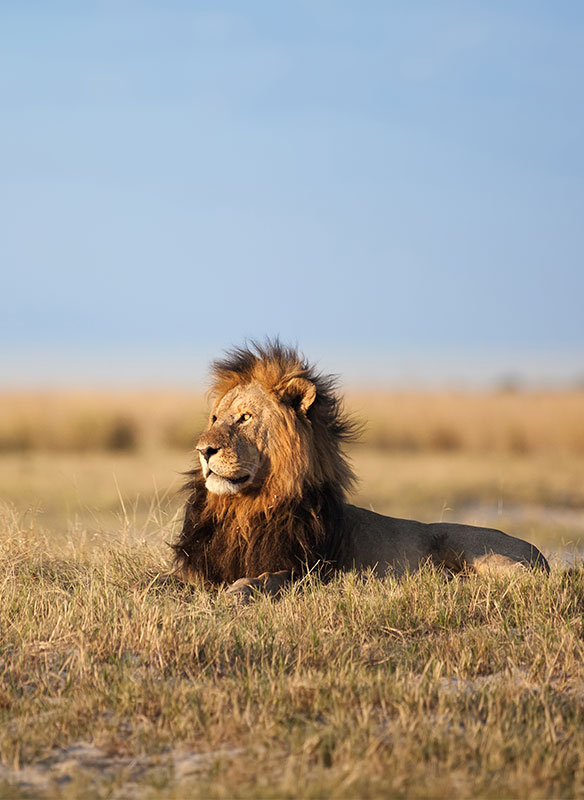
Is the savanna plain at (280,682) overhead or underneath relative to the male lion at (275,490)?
underneath

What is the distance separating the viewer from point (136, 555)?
256 inches

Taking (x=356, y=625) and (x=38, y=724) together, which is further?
(x=356, y=625)

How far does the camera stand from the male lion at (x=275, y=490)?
5.52 meters

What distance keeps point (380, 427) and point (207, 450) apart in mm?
19183

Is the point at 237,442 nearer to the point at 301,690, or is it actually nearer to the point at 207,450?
the point at 207,450

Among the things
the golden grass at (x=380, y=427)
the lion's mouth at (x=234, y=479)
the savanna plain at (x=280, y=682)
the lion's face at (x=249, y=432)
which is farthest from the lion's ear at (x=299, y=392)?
the golden grass at (x=380, y=427)

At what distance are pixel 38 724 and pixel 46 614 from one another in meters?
1.31

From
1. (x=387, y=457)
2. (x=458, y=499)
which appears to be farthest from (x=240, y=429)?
(x=387, y=457)

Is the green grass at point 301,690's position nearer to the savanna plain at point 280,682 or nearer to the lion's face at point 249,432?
the savanna plain at point 280,682

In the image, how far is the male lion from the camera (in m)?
5.52

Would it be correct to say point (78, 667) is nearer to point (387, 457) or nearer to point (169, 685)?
point (169, 685)

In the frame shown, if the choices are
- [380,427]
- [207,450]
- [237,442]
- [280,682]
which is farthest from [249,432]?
[380,427]

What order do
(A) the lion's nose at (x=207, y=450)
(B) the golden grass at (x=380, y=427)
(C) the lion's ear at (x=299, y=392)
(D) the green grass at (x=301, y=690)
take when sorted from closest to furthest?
(D) the green grass at (x=301, y=690)
(A) the lion's nose at (x=207, y=450)
(C) the lion's ear at (x=299, y=392)
(B) the golden grass at (x=380, y=427)

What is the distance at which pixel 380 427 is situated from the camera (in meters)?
24.5
